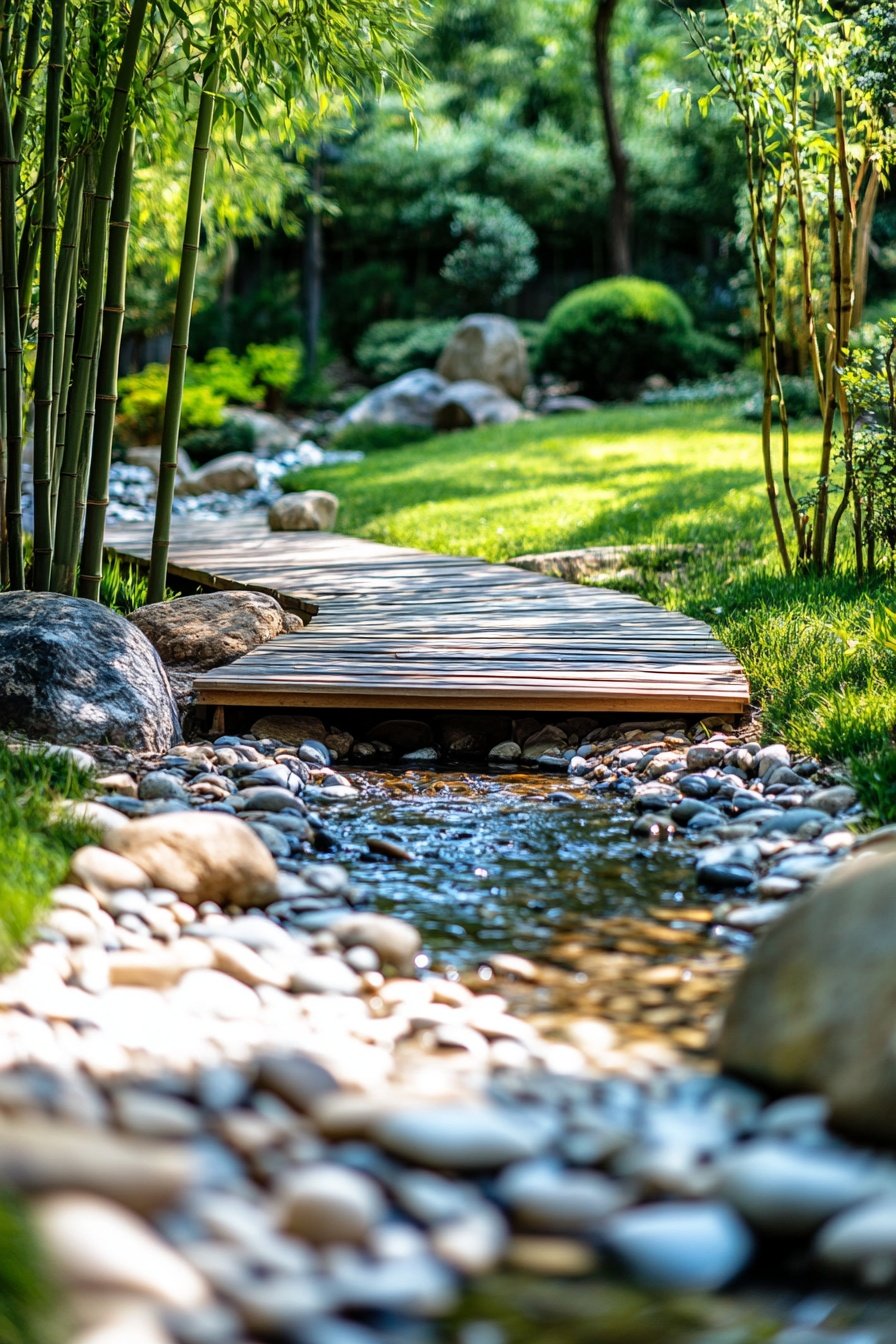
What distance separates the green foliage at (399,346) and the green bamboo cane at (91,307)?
1200 cm

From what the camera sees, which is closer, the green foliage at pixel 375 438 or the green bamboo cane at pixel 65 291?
the green bamboo cane at pixel 65 291

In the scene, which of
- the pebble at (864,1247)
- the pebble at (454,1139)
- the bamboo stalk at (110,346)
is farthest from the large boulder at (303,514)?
the pebble at (864,1247)

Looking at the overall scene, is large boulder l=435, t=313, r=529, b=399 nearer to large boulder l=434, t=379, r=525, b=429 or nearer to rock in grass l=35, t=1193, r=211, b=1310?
large boulder l=434, t=379, r=525, b=429

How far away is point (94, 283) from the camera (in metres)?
3.95

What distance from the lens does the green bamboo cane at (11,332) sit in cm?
388

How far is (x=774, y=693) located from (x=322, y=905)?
1895 millimetres

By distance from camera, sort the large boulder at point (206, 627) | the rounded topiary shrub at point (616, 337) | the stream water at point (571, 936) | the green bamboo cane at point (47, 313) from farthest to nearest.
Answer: the rounded topiary shrub at point (616, 337), the large boulder at point (206, 627), the green bamboo cane at point (47, 313), the stream water at point (571, 936)

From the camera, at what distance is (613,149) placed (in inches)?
639

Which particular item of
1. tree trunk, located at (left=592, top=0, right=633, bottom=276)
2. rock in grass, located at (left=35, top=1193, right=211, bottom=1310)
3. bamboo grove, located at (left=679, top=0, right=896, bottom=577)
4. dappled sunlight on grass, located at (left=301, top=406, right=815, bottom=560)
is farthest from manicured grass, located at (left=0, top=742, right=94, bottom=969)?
tree trunk, located at (left=592, top=0, right=633, bottom=276)

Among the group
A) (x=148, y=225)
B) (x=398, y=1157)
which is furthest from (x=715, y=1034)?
(x=148, y=225)

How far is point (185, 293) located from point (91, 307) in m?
0.46

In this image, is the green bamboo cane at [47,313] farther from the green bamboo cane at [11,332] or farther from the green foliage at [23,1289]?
the green foliage at [23,1289]

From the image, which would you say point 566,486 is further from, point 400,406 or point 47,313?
point 400,406

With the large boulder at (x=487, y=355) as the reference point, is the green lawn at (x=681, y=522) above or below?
below
